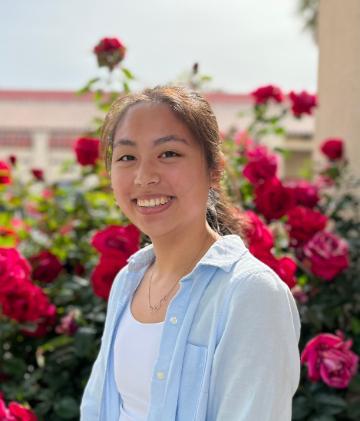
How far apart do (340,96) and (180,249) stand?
2292mm

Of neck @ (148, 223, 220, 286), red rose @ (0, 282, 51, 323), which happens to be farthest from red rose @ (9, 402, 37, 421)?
neck @ (148, 223, 220, 286)

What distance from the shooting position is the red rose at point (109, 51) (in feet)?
9.33

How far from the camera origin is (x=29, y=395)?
2480 millimetres

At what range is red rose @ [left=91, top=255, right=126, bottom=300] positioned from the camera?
2348 mm

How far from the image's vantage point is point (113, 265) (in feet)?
7.70

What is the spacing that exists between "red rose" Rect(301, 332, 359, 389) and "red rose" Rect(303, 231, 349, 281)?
0.37 m

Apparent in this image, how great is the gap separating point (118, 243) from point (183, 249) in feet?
2.98

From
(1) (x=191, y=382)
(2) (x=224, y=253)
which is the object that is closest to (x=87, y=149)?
(2) (x=224, y=253)

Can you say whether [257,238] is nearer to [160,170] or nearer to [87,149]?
[160,170]

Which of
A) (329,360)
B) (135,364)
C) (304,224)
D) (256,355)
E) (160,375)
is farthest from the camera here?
(304,224)

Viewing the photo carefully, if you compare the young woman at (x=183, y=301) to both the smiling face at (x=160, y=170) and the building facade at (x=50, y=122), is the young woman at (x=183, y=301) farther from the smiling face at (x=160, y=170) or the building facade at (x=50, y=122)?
the building facade at (x=50, y=122)

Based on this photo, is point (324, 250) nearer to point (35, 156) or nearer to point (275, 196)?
point (275, 196)

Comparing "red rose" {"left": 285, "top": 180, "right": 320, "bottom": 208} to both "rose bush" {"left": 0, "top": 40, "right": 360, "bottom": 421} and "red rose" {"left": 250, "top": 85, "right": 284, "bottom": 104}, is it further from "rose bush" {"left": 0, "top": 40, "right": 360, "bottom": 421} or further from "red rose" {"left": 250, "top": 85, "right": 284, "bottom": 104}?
"red rose" {"left": 250, "top": 85, "right": 284, "bottom": 104}

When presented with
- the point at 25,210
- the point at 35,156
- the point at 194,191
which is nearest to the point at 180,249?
the point at 194,191
